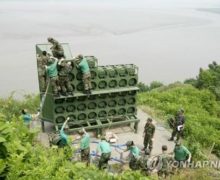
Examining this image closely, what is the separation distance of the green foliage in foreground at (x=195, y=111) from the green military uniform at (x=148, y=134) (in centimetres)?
116

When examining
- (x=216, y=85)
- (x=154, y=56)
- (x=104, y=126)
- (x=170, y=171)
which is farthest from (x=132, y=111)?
(x=154, y=56)

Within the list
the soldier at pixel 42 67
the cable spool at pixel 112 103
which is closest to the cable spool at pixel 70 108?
the soldier at pixel 42 67

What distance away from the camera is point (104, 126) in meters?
12.0

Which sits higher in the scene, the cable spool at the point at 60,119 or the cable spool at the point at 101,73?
the cable spool at the point at 101,73

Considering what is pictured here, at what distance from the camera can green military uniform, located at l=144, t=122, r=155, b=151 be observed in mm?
10687

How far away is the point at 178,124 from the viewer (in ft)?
38.0

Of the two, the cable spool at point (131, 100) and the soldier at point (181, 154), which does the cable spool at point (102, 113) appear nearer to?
the cable spool at point (131, 100)

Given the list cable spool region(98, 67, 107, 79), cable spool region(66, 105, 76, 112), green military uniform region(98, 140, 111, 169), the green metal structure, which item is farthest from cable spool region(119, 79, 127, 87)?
green military uniform region(98, 140, 111, 169)

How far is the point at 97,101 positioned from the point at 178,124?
8.16 feet

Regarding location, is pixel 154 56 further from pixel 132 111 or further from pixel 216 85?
pixel 132 111

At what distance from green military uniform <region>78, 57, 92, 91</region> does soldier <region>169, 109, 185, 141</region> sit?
2688mm

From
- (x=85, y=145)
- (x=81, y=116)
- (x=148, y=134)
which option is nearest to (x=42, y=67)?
(x=81, y=116)

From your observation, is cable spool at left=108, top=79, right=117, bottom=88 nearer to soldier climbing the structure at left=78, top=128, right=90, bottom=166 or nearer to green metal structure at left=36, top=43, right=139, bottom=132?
green metal structure at left=36, top=43, right=139, bottom=132

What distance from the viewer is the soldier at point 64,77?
11008 mm
